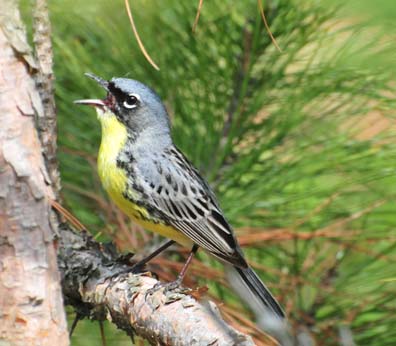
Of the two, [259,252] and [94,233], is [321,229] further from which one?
[94,233]

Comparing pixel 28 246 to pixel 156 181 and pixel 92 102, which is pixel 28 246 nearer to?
pixel 92 102

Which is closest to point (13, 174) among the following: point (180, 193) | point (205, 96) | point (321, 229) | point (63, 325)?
point (63, 325)

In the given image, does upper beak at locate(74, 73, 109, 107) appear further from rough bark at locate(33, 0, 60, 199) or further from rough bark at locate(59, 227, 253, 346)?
rough bark at locate(59, 227, 253, 346)

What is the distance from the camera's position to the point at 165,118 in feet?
7.68

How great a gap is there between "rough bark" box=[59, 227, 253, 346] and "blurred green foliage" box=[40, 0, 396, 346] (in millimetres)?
231

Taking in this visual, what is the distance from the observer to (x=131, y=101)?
8.32ft

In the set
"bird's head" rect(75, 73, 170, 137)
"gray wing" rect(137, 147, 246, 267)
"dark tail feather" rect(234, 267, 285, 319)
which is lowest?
"dark tail feather" rect(234, 267, 285, 319)

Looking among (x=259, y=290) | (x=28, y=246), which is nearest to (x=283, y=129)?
(x=259, y=290)

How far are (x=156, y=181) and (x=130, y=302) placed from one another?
77 cm

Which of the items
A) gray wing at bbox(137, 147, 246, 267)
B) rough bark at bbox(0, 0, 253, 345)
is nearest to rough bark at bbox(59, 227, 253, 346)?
rough bark at bbox(0, 0, 253, 345)

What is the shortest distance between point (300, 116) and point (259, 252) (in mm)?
465

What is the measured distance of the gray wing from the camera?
2.31m

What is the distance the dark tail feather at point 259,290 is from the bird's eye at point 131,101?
0.58 metres

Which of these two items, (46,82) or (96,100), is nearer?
(46,82)
